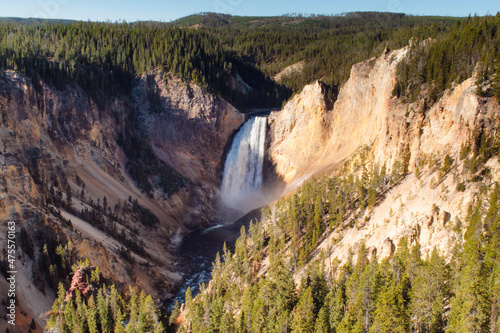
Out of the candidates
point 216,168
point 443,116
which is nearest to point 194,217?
point 216,168

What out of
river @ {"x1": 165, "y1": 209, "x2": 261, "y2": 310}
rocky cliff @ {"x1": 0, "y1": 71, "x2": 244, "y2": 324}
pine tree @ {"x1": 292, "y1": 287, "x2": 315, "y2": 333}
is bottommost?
river @ {"x1": 165, "y1": 209, "x2": 261, "y2": 310}

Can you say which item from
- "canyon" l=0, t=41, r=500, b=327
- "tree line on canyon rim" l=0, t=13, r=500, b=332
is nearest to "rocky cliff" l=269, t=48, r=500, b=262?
"canyon" l=0, t=41, r=500, b=327

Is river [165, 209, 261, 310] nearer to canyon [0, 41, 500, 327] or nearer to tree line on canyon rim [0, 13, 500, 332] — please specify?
canyon [0, 41, 500, 327]

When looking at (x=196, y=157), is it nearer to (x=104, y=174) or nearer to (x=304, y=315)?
(x=104, y=174)

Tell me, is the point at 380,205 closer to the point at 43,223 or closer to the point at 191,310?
the point at 191,310

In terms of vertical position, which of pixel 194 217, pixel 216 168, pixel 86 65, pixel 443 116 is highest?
pixel 86 65

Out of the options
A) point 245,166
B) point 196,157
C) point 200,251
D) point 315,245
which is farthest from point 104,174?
point 315,245
